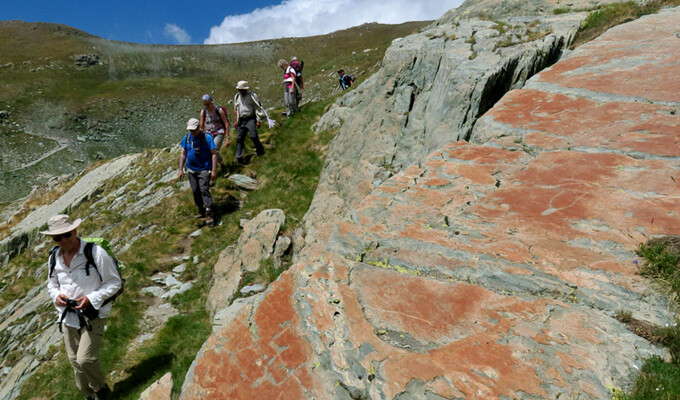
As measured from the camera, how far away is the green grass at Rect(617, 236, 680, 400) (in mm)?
2832

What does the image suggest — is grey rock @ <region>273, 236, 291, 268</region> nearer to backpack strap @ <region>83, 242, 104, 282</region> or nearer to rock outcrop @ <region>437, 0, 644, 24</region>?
backpack strap @ <region>83, 242, 104, 282</region>

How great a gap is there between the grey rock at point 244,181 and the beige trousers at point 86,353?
8658 millimetres

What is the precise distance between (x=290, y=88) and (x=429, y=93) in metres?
10.3

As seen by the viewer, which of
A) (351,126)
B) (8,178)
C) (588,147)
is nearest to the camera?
(588,147)

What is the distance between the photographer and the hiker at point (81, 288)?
18.6 ft

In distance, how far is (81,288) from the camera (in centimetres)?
578

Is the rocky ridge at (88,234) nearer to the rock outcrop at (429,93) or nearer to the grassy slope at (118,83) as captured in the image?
the rock outcrop at (429,93)

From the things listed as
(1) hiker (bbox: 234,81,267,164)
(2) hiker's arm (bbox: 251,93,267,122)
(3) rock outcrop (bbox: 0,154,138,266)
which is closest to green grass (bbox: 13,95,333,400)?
(2) hiker's arm (bbox: 251,93,267,122)

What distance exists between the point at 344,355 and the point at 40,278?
15130 mm

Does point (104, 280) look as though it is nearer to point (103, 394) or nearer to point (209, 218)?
point (103, 394)

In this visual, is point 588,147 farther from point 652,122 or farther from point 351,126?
point 351,126

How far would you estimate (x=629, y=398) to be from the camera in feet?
9.36

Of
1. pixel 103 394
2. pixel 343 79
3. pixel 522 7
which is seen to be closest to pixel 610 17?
pixel 522 7

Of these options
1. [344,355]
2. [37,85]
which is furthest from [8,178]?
[344,355]
